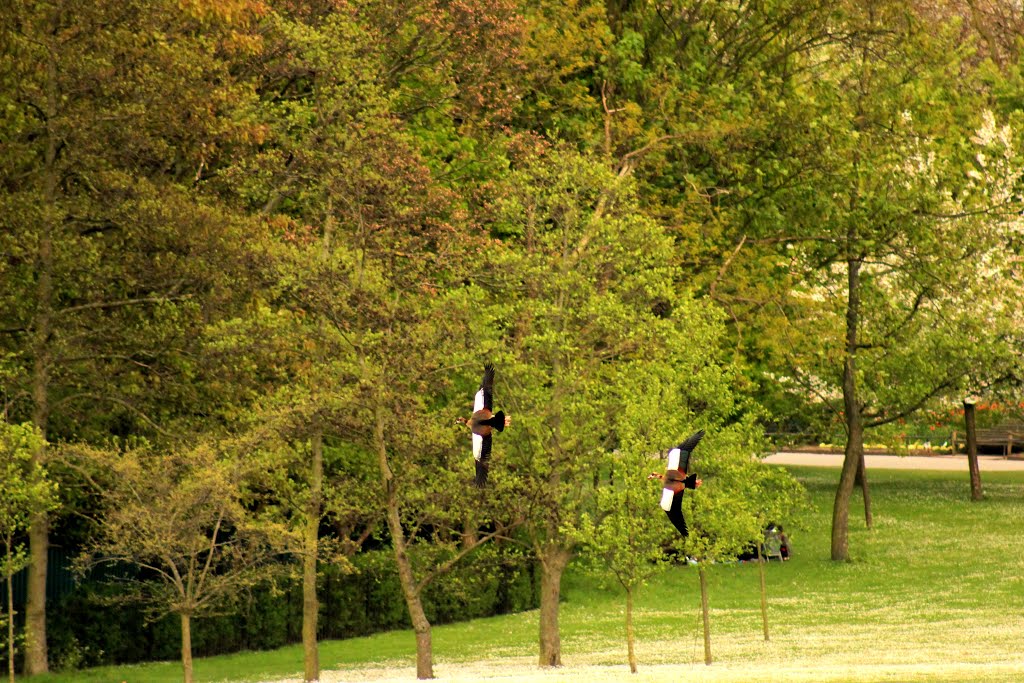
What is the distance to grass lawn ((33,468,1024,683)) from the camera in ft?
103

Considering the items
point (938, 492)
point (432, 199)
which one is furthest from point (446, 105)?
point (938, 492)

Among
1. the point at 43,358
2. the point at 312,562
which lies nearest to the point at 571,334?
the point at 312,562

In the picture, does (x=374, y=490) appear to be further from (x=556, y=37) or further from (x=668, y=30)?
(x=668, y=30)

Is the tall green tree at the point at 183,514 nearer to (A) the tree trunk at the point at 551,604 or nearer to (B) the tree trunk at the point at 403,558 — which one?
(B) the tree trunk at the point at 403,558

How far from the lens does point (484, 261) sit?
34469 mm

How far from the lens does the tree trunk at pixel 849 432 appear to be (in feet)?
163

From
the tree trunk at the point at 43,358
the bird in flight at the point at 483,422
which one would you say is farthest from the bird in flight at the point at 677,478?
the tree trunk at the point at 43,358

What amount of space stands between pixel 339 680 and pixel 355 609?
30.4 feet

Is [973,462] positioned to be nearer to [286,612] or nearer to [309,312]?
[286,612]

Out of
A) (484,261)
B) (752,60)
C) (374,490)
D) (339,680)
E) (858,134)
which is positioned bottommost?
(339,680)

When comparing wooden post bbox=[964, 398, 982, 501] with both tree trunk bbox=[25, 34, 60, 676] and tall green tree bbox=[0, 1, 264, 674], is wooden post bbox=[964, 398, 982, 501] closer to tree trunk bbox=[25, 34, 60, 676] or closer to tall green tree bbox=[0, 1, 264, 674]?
tall green tree bbox=[0, 1, 264, 674]

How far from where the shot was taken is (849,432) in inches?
2005

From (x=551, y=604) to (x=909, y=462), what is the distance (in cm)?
5218

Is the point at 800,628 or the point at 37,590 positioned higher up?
the point at 37,590
